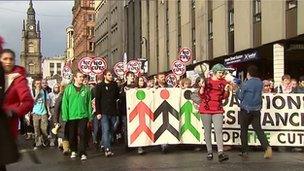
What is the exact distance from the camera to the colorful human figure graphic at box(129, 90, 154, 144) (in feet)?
43.9

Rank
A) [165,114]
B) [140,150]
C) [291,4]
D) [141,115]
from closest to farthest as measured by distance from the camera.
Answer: [140,150] < [141,115] < [165,114] < [291,4]

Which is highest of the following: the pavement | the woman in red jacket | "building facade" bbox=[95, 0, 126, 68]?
"building facade" bbox=[95, 0, 126, 68]

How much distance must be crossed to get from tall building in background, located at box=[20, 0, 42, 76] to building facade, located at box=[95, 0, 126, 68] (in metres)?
70.8

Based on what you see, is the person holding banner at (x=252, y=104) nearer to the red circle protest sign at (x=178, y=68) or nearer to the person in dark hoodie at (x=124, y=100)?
the person in dark hoodie at (x=124, y=100)

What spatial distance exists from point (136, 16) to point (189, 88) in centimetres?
5389

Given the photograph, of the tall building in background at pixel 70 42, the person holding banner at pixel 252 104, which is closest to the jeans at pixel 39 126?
the person holding banner at pixel 252 104

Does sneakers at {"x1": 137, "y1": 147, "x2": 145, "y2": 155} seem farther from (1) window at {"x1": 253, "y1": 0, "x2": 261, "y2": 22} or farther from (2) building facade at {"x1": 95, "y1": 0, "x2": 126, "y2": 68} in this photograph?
(2) building facade at {"x1": 95, "y1": 0, "x2": 126, "y2": 68}

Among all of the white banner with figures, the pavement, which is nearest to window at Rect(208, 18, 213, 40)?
the white banner with figures

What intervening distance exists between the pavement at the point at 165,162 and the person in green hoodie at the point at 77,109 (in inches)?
19.6

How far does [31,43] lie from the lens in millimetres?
184375

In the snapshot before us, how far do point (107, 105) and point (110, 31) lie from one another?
78.3 meters

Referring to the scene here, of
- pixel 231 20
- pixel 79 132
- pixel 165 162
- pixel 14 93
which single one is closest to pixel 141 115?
pixel 79 132

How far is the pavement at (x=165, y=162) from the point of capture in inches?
418

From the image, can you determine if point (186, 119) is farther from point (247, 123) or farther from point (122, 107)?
point (247, 123)
